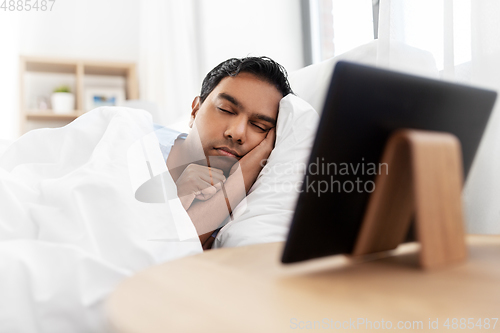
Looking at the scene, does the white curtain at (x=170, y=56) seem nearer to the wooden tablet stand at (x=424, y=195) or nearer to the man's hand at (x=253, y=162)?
the man's hand at (x=253, y=162)

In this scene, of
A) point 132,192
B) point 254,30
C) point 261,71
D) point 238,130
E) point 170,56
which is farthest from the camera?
point 170,56

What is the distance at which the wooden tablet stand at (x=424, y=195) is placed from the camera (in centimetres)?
41

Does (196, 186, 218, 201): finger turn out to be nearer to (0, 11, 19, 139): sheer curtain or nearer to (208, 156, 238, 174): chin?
(208, 156, 238, 174): chin

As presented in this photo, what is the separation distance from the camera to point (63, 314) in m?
0.53

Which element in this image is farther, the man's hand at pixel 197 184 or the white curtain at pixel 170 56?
the white curtain at pixel 170 56

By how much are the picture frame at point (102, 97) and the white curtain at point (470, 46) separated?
2.91 meters

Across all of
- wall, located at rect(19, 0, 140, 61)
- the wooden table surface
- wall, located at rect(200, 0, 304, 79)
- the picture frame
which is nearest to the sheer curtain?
wall, located at rect(19, 0, 140, 61)

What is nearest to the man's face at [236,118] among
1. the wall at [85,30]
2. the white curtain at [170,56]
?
the white curtain at [170,56]

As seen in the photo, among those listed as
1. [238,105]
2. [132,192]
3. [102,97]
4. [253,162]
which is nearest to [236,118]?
[238,105]

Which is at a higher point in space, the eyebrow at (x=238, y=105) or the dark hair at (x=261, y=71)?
the dark hair at (x=261, y=71)

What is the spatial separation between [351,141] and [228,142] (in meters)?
0.81

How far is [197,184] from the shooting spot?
1.06 metres

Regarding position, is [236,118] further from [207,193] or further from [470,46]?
[470,46]

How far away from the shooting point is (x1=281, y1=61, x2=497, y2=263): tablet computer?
0.40 m
